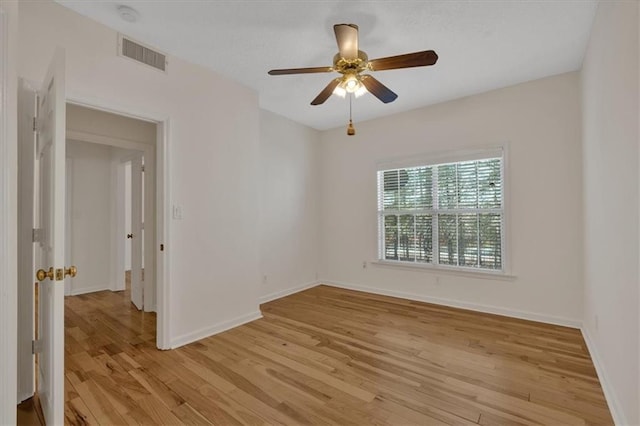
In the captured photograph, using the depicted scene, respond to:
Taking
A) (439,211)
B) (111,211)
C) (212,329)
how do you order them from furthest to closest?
(111,211) < (439,211) < (212,329)

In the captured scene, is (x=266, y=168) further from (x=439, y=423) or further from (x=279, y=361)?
(x=439, y=423)

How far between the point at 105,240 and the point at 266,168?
305 cm

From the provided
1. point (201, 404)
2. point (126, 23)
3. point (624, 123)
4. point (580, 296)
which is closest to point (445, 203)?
point (580, 296)

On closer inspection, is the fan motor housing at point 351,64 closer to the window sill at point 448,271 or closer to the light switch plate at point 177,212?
the light switch plate at point 177,212

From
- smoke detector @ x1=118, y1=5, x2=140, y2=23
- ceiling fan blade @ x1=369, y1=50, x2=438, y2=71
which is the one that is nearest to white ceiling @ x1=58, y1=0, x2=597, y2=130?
smoke detector @ x1=118, y1=5, x2=140, y2=23

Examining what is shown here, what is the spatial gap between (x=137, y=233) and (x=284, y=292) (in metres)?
2.24

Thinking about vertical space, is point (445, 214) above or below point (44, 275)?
above

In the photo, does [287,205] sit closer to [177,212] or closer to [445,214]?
[177,212]

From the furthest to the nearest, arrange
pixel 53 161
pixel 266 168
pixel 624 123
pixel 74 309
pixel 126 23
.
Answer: pixel 266 168 → pixel 74 309 → pixel 126 23 → pixel 624 123 → pixel 53 161

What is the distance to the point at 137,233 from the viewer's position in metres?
4.23

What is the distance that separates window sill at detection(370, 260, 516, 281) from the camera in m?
3.69

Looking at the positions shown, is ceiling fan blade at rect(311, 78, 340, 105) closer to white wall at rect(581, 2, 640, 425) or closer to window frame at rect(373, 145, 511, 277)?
white wall at rect(581, 2, 640, 425)

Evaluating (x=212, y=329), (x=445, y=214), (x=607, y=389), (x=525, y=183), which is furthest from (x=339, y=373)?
(x=525, y=183)

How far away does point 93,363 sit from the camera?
249 centimetres
